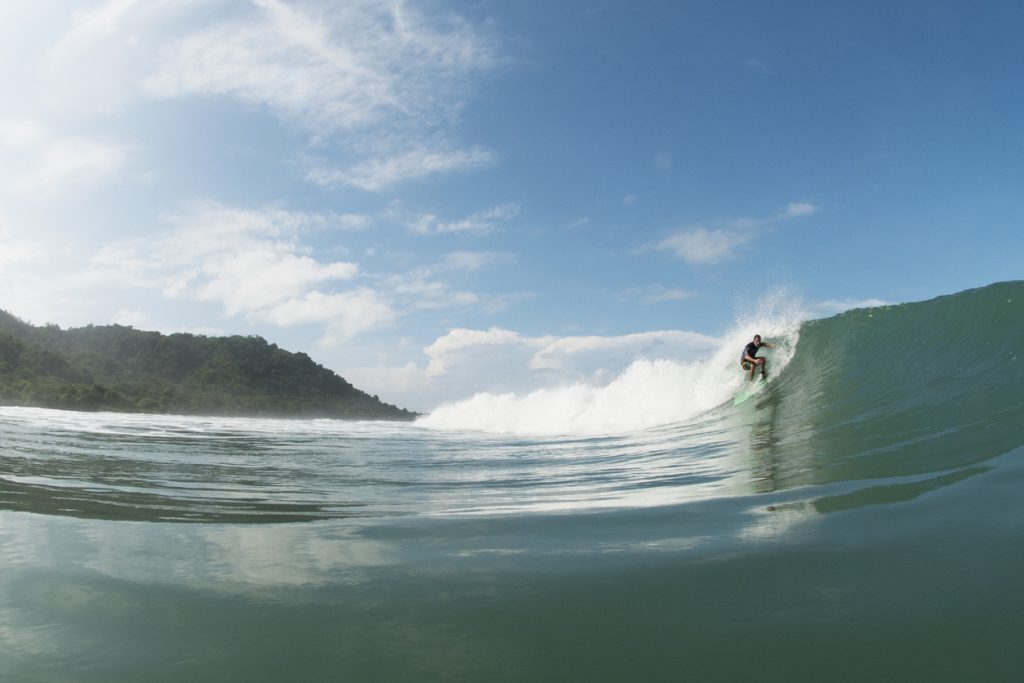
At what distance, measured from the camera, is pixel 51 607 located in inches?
76.4

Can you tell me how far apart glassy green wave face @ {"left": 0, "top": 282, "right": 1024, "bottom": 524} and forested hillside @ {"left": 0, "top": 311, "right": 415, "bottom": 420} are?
41.4m

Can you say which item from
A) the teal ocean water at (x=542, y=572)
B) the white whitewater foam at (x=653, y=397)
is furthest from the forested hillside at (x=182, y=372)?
the teal ocean water at (x=542, y=572)

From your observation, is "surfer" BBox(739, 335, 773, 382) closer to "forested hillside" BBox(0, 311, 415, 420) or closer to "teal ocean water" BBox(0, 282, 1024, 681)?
"teal ocean water" BBox(0, 282, 1024, 681)

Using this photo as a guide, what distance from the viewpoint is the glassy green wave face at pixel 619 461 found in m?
3.67

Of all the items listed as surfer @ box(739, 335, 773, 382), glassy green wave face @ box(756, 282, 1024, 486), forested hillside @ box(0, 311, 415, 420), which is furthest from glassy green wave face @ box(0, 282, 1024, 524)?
forested hillside @ box(0, 311, 415, 420)

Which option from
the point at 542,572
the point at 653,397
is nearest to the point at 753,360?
the point at 653,397

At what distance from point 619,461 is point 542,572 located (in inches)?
195

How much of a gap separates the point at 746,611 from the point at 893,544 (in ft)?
2.66

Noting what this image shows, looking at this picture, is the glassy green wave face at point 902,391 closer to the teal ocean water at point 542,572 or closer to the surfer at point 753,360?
the teal ocean water at point 542,572

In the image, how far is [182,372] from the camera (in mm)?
66062

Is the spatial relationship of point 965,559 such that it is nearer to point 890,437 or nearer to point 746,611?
point 746,611

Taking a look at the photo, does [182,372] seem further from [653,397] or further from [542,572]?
[542,572]

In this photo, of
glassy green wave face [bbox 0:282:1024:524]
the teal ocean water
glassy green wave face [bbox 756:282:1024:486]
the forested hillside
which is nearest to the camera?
the teal ocean water

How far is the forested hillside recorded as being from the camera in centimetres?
4928
